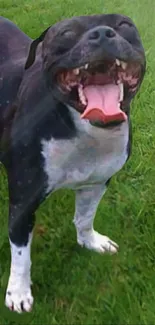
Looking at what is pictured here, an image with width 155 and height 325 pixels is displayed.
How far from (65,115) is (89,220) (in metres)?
0.68

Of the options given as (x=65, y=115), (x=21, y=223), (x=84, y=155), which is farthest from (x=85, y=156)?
(x=21, y=223)

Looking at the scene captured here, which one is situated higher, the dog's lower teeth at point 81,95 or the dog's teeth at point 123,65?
the dog's teeth at point 123,65

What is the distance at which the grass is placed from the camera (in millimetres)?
2686

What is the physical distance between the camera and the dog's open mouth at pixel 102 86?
2.06 metres

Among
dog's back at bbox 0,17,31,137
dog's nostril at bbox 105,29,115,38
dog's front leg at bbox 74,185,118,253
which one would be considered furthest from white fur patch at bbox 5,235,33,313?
dog's nostril at bbox 105,29,115,38

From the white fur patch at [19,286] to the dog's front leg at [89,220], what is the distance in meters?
0.31

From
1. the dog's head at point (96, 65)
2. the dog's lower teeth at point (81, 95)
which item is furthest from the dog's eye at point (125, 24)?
the dog's lower teeth at point (81, 95)

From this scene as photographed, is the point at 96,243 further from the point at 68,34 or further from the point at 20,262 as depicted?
the point at 68,34

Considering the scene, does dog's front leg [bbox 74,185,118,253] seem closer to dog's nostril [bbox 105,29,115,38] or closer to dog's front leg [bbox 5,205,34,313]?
dog's front leg [bbox 5,205,34,313]

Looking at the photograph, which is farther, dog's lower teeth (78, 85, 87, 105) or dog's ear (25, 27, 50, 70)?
dog's ear (25, 27, 50, 70)

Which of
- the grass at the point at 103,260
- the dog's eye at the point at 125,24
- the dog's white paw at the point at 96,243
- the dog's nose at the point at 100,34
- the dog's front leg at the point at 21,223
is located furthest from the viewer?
the dog's white paw at the point at 96,243

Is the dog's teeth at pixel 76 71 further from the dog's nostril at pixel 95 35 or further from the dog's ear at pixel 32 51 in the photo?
the dog's ear at pixel 32 51

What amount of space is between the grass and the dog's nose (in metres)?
1.07

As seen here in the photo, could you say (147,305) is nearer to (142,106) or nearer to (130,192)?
(130,192)
